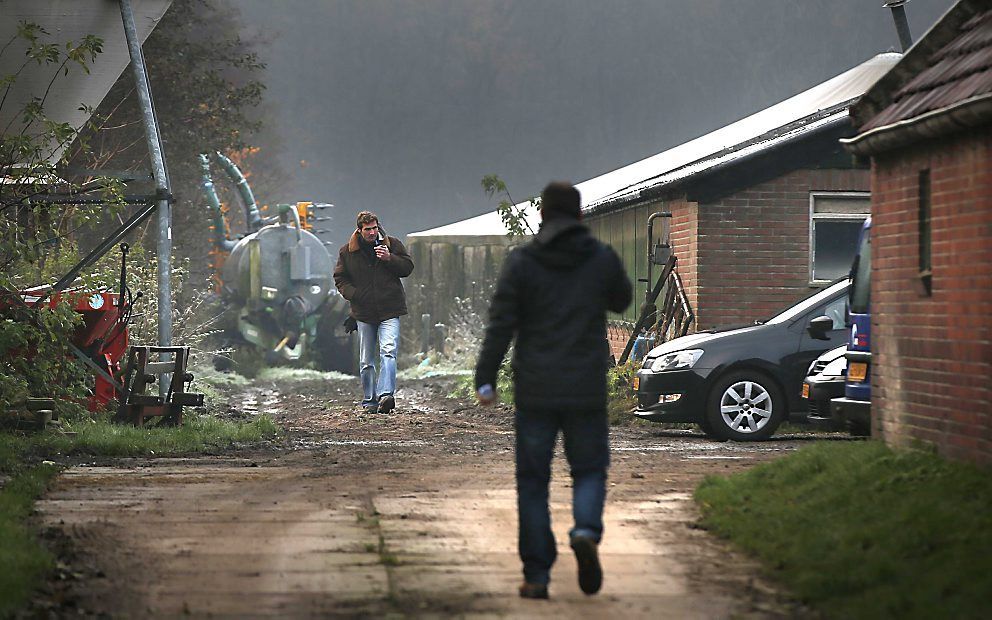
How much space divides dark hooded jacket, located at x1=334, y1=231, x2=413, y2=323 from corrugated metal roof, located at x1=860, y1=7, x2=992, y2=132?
6755mm

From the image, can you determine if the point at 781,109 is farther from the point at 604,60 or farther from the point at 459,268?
the point at 604,60

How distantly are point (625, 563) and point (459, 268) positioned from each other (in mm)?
26321

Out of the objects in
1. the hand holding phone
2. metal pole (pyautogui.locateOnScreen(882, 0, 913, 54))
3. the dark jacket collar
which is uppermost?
metal pole (pyautogui.locateOnScreen(882, 0, 913, 54))

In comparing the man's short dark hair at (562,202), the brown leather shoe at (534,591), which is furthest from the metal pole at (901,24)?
the brown leather shoe at (534,591)

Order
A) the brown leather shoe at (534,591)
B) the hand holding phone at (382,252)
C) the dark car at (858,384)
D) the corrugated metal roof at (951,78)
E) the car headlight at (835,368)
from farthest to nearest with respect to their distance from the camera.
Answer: the hand holding phone at (382,252) < the car headlight at (835,368) < the dark car at (858,384) < the corrugated metal roof at (951,78) < the brown leather shoe at (534,591)

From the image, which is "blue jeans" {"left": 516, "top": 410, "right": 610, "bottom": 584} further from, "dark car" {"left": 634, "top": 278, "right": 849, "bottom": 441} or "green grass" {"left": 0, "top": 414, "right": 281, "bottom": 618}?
"dark car" {"left": 634, "top": 278, "right": 849, "bottom": 441}

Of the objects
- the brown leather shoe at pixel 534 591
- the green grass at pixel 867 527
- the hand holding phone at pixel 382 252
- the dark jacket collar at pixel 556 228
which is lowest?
the brown leather shoe at pixel 534 591

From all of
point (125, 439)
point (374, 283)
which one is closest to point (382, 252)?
point (374, 283)

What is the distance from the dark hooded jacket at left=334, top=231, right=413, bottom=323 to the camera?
16.1 m

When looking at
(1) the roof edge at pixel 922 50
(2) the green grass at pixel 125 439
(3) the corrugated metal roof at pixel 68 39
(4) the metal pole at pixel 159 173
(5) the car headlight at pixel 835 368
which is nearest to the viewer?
(1) the roof edge at pixel 922 50

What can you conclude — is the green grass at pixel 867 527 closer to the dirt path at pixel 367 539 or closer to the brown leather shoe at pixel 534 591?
the dirt path at pixel 367 539

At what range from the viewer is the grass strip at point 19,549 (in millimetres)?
6365

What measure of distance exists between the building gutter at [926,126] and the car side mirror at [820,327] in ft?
12.7

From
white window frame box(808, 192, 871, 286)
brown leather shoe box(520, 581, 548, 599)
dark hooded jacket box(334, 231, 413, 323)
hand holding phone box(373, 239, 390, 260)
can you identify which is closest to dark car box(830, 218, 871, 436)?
hand holding phone box(373, 239, 390, 260)
